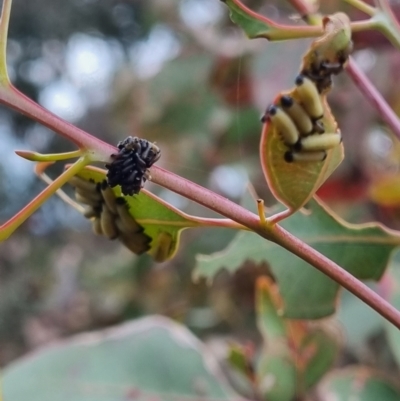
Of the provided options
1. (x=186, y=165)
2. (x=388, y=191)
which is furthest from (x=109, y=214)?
(x=186, y=165)

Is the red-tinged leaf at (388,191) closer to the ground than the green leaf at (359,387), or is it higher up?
higher up

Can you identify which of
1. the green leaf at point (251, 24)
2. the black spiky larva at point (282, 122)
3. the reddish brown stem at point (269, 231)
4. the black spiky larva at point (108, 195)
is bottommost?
the black spiky larva at point (108, 195)

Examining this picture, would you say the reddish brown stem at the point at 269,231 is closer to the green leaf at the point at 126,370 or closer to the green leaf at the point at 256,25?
the green leaf at the point at 256,25

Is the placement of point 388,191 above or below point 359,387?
above

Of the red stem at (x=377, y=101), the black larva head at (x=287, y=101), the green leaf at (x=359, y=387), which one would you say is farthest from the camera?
the green leaf at (x=359, y=387)

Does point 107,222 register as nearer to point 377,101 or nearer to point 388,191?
point 377,101

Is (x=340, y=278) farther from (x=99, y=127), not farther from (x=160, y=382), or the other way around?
(x=99, y=127)

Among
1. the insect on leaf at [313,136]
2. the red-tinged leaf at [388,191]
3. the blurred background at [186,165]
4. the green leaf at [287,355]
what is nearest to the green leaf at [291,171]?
the insect on leaf at [313,136]

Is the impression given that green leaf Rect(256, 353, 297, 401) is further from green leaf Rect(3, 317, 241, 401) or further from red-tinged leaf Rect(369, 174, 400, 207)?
red-tinged leaf Rect(369, 174, 400, 207)
